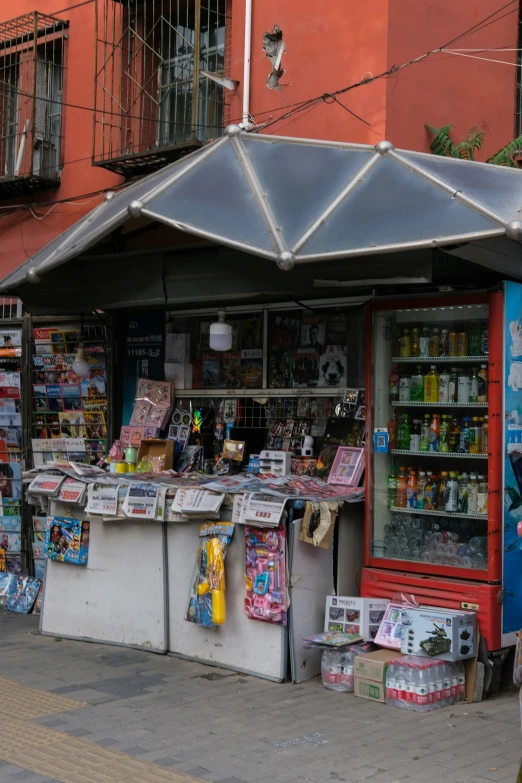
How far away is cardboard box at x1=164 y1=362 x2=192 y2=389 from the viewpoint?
9664mm

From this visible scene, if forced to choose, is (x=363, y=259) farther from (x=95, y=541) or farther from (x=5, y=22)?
(x=5, y=22)

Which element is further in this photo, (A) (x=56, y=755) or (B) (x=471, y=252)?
(B) (x=471, y=252)

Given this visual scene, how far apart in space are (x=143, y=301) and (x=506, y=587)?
12.7 feet

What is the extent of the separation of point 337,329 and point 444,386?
60.4 inches

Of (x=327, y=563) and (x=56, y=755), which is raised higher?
(x=327, y=563)

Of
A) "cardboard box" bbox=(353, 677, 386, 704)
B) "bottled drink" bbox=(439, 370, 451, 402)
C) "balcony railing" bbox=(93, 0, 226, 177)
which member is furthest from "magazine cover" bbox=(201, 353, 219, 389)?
"cardboard box" bbox=(353, 677, 386, 704)

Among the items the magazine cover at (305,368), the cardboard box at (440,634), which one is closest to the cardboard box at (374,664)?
the cardboard box at (440,634)

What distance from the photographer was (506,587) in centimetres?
673

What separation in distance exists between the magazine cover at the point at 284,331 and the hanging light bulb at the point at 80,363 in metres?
2.31

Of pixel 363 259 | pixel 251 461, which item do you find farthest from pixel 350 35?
pixel 251 461

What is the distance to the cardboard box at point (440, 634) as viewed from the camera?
637 centimetres

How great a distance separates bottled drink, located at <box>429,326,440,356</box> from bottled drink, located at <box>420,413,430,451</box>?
20.2 inches

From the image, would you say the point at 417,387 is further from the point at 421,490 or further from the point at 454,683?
the point at 454,683

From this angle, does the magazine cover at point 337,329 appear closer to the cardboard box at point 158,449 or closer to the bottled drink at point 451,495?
the bottled drink at point 451,495
